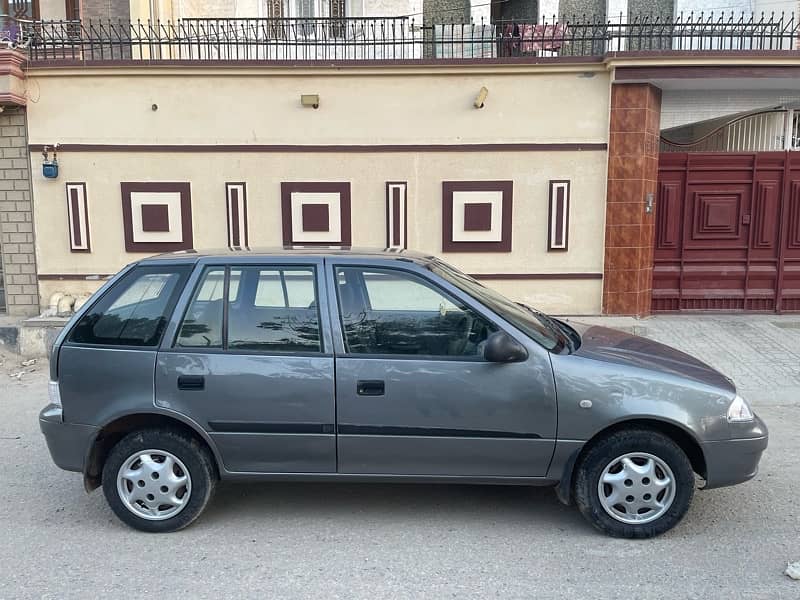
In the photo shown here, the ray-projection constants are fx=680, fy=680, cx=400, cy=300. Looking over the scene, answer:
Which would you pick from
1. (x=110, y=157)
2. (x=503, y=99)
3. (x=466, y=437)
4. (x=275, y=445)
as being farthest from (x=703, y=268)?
(x=110, y=157)

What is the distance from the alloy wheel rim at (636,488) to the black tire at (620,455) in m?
0.02

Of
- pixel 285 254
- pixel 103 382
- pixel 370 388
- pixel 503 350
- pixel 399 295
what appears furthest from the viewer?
pixel 285 254

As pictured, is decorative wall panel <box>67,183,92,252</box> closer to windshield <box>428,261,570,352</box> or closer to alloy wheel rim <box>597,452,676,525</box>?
windshield <box>428,261,570,352</box>

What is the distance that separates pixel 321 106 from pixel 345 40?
49.8 inches

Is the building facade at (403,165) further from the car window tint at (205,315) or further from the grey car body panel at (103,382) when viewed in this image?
the grey car body panel at (103,382)

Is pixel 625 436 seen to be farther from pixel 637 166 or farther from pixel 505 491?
pixel 637 166

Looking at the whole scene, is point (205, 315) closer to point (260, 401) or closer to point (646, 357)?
point (260, 401)

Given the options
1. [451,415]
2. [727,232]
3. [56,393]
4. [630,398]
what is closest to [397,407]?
[451,415]


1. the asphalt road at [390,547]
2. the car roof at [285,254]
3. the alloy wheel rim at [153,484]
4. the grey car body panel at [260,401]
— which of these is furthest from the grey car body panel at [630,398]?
the alloy wheel rim at [153,484]

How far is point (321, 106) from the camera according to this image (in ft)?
31.1

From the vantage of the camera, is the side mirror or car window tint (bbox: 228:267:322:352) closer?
the side mirror

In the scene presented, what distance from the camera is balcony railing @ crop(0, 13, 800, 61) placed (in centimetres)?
952

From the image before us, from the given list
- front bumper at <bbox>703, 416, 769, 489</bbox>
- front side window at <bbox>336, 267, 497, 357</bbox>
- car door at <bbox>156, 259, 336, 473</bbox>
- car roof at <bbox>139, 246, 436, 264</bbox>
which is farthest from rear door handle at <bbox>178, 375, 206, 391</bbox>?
front bumper at <bbox>703, 416, 769, 489</bbox>

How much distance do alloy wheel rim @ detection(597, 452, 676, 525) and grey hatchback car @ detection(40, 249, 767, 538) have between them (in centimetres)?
1
